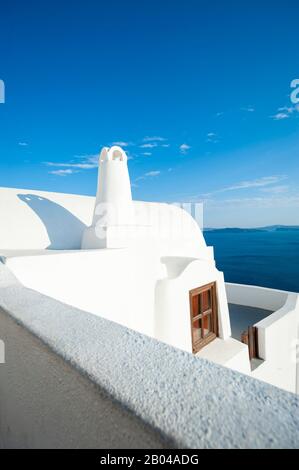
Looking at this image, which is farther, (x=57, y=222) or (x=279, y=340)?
(x=57, y=222)

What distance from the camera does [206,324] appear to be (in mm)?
7262

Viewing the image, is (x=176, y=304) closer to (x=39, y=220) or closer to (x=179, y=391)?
(x=39, y=220)

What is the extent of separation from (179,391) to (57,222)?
347 inches

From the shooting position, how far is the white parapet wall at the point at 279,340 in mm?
7848

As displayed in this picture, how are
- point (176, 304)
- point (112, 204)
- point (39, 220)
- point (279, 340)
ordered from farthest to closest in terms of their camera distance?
point (279, 340) < point (39, 220) < point (112, 204) < point (176, 304)

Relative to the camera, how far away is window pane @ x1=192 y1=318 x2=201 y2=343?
666 centimetres

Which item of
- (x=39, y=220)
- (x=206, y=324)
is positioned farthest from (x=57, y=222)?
(x=206, y=324)

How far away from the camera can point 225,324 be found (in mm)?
7461

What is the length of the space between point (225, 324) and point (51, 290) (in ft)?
17.0

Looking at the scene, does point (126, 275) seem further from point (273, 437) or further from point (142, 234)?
point (273, 437)

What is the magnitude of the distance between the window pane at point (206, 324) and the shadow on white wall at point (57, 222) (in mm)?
4671

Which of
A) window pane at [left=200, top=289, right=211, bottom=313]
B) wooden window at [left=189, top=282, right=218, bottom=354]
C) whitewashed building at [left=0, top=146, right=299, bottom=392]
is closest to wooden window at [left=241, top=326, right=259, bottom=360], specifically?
whitewashed building at [left=0, top=146, right=299, bottom=392]
